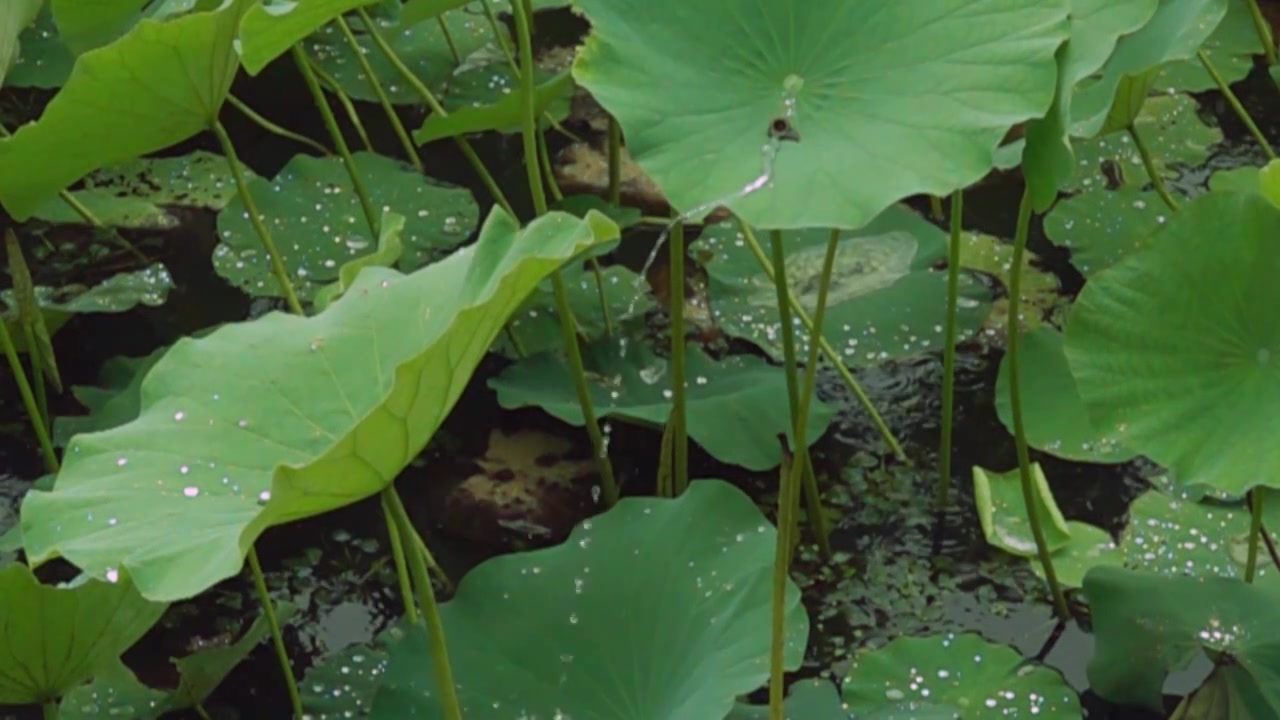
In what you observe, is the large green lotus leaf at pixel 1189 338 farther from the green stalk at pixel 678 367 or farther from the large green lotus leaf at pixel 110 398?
the large green lotus leaf at pixel 110 398

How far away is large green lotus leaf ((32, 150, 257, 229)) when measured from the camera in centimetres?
210

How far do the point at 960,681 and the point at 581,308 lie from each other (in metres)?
0.71

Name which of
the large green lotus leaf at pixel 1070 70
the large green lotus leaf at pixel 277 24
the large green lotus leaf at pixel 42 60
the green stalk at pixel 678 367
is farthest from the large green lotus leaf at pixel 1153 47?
the large green lotus leaf at pixel 42 60

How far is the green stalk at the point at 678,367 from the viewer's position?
1.41 m

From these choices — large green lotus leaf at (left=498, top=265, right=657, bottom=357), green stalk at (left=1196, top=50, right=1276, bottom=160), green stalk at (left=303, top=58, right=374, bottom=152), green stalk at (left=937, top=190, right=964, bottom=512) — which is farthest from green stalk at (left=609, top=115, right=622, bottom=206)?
green stalk at (left=1196, top=50, right=1276, bottom=160)

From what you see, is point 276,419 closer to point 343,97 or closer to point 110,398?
point 110,398

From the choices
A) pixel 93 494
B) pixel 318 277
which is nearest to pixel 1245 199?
pixel 93 494

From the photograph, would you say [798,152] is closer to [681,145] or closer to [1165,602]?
[681,145]

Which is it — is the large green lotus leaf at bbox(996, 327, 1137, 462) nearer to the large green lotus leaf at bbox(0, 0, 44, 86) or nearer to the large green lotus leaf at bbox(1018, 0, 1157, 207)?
the large green lotus leaf at bbox(1018, 0, 1157, 207)

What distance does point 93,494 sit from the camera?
98 centimetres

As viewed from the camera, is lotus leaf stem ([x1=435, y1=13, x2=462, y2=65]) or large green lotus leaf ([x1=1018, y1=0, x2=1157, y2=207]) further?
lotus leaf stem ([x1=435, y1=13, x2=462, y2=65])

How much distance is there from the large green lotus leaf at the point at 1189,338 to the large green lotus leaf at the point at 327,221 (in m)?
0.90

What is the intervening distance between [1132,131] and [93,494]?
1.05 m

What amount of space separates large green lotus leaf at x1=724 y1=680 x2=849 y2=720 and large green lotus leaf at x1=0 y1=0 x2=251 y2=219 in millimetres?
656
